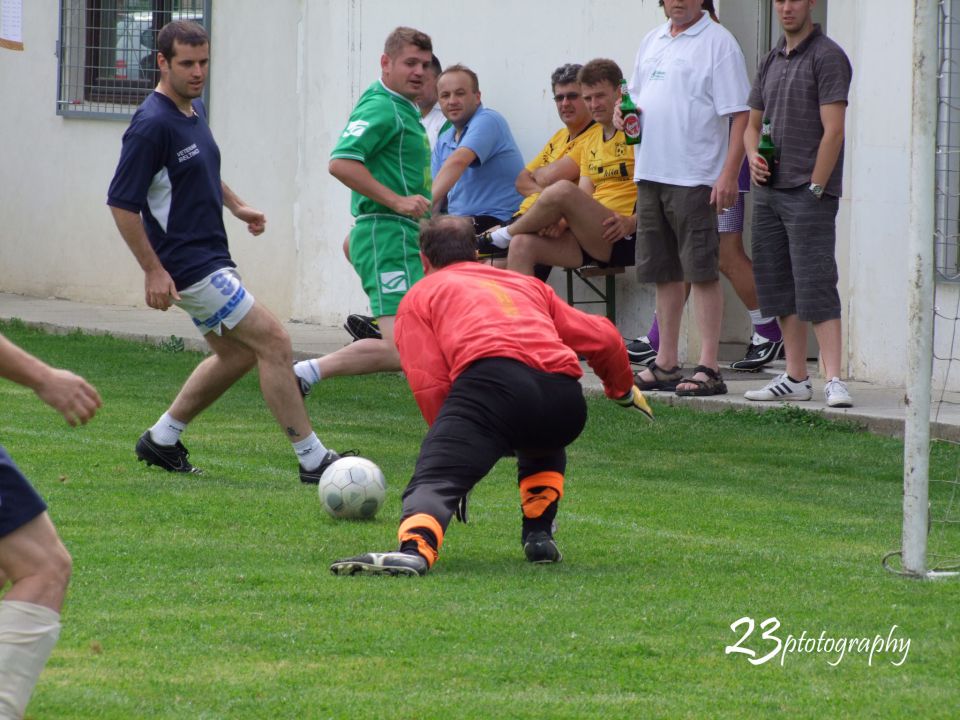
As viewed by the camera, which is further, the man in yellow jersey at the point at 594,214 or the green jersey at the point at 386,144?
the man in yellow jersey at the point at 594,214

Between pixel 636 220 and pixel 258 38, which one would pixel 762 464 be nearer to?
pixel 636 220

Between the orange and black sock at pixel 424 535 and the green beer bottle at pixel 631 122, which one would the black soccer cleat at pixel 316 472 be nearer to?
the orange and black sock at pixel 424 535

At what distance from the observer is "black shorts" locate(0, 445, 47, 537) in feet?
13.0

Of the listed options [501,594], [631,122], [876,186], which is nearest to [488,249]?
[631,122]

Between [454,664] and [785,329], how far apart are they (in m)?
6.04

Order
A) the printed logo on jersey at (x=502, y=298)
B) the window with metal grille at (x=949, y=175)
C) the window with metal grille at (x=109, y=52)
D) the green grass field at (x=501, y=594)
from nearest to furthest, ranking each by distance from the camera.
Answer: the green grass field at (x=501, y=594) < the printed logo on jersey at (x=502, y=298) < the window with metal grille at (x=949, y=175) < the window with metal grille at (x=109, y=52)

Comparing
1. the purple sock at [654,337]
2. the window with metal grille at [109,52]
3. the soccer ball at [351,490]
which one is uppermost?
the window with metal grille at [109,52]

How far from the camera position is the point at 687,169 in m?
10.8

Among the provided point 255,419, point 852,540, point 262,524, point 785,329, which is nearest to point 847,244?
point 785,329

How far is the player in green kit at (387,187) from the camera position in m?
8.92

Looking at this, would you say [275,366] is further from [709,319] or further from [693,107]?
[693,107]

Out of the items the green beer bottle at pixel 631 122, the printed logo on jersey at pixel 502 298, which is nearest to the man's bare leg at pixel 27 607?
the printed logo on jersey at pixel 502 298

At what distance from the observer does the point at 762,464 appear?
29.3 ft

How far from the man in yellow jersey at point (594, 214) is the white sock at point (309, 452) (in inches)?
150
